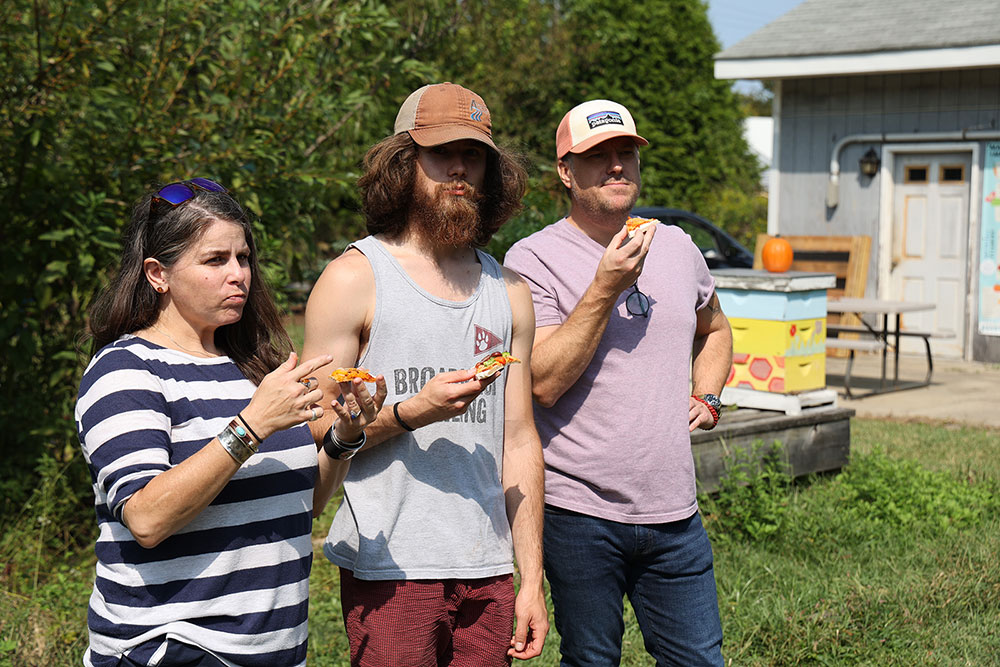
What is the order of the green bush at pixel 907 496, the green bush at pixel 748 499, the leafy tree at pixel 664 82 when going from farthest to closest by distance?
the leafy tree at pixel 664 82
the green bush at pixel 907 496
the green bush at pixel 748 499

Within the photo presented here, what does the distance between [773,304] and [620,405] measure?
3792 mm

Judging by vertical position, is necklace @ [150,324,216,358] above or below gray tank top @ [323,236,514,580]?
above

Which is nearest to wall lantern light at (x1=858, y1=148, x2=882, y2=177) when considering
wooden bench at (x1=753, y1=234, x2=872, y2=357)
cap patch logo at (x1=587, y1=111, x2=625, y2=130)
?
wooden bench at (x1=753, y1=234, x2=872, y2=357)

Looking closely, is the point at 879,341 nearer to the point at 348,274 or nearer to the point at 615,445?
the point at 615,445

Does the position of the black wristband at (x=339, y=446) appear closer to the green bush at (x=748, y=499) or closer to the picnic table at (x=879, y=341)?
the green bush at (x=748, y=499)

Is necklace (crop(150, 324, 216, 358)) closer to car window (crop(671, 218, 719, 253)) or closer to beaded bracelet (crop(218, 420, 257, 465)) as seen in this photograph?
beaded bracelet (crop(218, 420, 257, 465))

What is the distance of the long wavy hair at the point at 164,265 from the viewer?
2.26 m

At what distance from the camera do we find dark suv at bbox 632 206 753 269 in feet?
41.1

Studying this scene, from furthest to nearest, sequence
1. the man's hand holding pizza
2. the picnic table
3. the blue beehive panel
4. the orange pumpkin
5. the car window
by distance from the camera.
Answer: the car window, the picnic table, the orange pumpkin, the blue beehive panel, the man's hand holding pizza

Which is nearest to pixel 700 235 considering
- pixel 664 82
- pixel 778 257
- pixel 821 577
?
pixel 778 257

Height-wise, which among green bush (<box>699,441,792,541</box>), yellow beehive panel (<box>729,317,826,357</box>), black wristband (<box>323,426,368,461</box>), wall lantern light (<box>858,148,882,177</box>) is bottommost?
green bush (<box>699,441,792,541</box>)

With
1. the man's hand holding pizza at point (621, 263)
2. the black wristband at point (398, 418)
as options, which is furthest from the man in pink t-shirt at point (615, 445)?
the black wristband at point (398, 418)

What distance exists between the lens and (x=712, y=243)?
12.8 metres

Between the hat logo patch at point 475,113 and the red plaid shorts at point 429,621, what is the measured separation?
1103 millimetres
